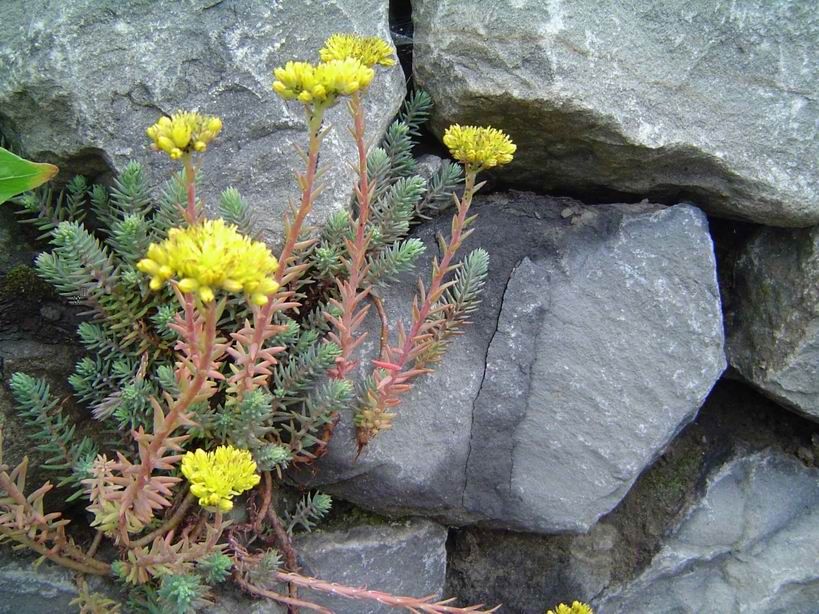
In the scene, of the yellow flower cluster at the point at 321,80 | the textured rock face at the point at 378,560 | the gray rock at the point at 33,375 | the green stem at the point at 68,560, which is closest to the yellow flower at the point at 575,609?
the textured rock face at the point at 378,560

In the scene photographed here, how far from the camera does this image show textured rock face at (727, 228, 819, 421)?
8.51 feet

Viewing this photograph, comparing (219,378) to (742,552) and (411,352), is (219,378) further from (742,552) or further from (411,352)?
(742,552)

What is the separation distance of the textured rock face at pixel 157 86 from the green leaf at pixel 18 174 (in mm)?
286

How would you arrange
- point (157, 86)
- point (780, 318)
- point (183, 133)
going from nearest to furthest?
1. point (183, 133)
2. point (157, 86)
3. point (780, 318)

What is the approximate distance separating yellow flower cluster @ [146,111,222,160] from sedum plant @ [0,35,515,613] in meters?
0.16

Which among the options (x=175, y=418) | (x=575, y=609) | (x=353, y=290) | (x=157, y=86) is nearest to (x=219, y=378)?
(x=175, y=418)

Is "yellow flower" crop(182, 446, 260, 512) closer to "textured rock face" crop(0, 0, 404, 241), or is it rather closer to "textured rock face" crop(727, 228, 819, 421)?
"textured rock face" crop(0, 0, 404, 241)

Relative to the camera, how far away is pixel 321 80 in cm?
155

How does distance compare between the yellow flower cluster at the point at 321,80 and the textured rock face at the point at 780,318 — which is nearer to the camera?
the yellow flower cluster at the point at 321,80

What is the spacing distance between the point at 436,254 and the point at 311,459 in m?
0.83

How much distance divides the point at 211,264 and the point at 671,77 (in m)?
1.83

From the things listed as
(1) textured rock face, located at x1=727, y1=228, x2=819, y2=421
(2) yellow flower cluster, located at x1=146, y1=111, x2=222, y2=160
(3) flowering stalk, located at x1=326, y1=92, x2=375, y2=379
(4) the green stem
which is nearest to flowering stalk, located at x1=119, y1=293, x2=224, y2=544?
(4) the green stem

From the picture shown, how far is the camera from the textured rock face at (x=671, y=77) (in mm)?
2447

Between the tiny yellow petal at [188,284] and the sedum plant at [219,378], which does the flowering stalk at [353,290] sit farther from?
the tiny yellow petal at [188,284]
